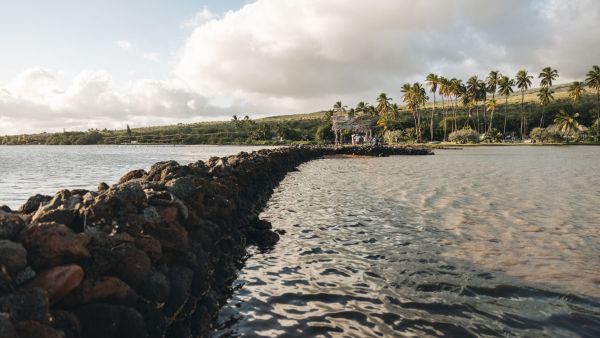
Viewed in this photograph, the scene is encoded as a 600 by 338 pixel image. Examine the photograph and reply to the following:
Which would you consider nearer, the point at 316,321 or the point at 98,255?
the point at 98,255

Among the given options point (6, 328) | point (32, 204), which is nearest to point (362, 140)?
point (32, 204)

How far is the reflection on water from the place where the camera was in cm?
628

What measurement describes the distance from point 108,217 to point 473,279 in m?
6.07

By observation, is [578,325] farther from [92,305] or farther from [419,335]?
[92,305]

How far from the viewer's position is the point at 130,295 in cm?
502

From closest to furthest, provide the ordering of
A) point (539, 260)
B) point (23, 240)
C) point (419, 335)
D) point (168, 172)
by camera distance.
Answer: point (23, 240)
point (419, 335)
point (539, 260)
point (168, 172)

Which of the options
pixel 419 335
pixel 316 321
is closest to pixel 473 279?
pixel 419 335

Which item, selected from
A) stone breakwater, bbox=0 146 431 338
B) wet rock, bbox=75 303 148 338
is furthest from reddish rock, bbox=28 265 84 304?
wet rock, bbox=75 303 148 338

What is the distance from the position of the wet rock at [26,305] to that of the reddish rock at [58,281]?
0.73ft

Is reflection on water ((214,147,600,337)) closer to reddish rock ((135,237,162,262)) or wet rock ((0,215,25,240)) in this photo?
reddish rock ((135,237,162,262))

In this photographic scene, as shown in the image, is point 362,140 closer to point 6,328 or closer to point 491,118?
point 491,118

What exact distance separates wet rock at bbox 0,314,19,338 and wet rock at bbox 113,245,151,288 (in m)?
1.65

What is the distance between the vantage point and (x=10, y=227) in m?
4.69

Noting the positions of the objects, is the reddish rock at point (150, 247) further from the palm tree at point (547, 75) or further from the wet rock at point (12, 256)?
the palm tree at point (547, 75)
